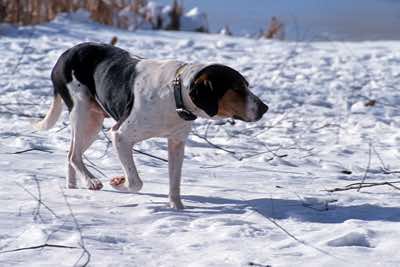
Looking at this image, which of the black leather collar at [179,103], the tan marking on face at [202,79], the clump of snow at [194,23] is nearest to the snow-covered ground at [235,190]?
the black leather collar at [179,103]

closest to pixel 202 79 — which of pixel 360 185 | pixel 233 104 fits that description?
pixel 233 104

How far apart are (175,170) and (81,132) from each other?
0.69 metres

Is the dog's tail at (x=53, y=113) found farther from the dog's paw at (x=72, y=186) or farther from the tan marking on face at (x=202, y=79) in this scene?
the tan marking on face at (x=202, y=79)

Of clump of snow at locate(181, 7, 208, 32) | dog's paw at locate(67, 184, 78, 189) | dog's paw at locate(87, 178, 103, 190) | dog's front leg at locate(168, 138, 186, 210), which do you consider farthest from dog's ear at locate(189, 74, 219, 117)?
clump of snow at locate(181, 7, 208, 32)

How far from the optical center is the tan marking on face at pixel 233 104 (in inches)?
150

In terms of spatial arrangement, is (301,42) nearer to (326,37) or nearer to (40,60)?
(326,37)

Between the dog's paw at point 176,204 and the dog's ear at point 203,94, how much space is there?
1.56 feet

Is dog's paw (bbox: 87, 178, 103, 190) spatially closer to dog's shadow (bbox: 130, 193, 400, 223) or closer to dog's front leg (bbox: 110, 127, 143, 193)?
dog's front leg (bbox: 110, 127, 143, 193)

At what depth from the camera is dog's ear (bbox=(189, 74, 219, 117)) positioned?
3707 mm

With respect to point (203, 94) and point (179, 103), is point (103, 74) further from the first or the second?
point (203, 94)

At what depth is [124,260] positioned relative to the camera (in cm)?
296

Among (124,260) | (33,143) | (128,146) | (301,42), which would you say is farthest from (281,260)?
(301,42)

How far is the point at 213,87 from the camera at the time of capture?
147 inches

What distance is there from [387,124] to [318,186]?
252 cm
